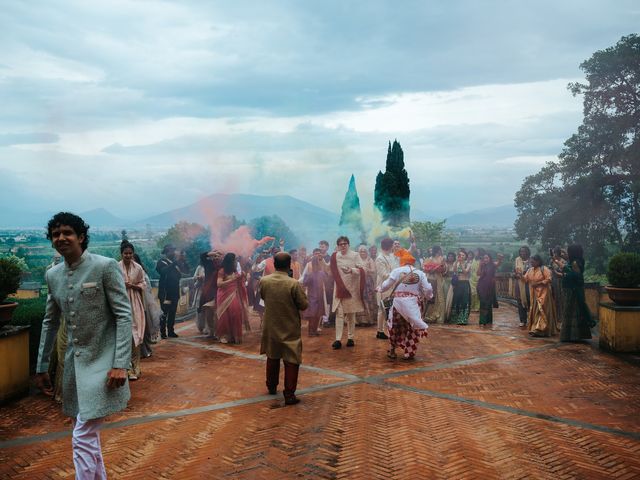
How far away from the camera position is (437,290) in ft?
47.7

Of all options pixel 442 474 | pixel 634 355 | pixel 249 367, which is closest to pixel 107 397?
pixel 442 474

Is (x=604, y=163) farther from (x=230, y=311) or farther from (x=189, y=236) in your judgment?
(x=189, y=236)

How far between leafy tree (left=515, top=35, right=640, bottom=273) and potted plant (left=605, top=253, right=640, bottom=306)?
16.4 meters

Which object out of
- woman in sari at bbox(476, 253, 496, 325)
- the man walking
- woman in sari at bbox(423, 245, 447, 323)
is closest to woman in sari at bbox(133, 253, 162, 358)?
the man walking

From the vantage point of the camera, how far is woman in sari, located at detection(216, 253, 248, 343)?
440 inches

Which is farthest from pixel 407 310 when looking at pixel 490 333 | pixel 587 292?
pixel 587 292

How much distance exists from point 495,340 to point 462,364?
9.12 feet

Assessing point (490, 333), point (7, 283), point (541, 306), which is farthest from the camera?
point (490, 333)

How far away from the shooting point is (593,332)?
12266 mm

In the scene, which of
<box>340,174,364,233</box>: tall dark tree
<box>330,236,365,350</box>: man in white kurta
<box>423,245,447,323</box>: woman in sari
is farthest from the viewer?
<box>340,174,364,233</box>: tall dark tree

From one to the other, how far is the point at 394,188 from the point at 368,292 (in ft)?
138

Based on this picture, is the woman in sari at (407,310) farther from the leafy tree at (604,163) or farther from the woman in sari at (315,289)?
the leafy tree at (604,163)

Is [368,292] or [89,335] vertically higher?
[89,335]

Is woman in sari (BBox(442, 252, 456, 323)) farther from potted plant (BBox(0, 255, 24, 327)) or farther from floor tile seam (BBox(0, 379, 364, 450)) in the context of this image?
potted plant (BBox(0, 255, 24, 327))
